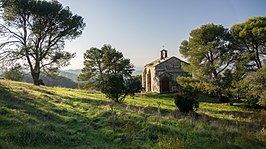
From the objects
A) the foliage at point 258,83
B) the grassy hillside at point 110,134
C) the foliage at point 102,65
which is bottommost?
the grassy hillside at point 110,134

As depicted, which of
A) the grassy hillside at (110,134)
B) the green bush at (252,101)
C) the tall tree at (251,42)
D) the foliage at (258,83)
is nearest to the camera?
the grassy hillside at (110,134)

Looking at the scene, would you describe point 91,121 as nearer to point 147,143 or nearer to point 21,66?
point 147,143

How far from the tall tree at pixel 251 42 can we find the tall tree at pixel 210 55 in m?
1.49

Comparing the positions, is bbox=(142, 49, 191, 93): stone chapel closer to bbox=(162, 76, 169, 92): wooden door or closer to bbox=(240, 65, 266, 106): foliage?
bbox=(162, 76, 169, 92): wooden door

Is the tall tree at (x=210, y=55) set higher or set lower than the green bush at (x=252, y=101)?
higher

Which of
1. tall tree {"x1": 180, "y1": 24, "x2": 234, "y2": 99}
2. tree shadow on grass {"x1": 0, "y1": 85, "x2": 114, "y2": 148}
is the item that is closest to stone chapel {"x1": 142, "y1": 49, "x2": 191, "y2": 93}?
tall tree {"x1": 180, "y1": 24, "x2": 234, "y2": 99}

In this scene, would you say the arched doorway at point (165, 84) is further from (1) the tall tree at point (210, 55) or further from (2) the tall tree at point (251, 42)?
(2) the tall tree at point (251, 42)

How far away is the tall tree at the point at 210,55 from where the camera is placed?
28.0 meters

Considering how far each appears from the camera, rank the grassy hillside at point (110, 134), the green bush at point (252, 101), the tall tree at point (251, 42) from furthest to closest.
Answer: the tall tree at point (251, 42) → the green bush at point (252, 101) → the grassy hillside at point (110, 134)

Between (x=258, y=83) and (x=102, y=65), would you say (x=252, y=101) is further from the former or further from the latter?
(x=102, y=65)

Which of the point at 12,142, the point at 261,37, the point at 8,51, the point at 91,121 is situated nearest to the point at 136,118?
the point at 91,121

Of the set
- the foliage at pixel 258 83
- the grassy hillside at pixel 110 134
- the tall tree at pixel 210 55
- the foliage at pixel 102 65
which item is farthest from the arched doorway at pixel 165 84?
the grassy hillside at pixel 110 134

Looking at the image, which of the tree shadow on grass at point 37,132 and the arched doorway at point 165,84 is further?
the arched doorway at point 165,84

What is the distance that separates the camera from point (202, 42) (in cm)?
3056
